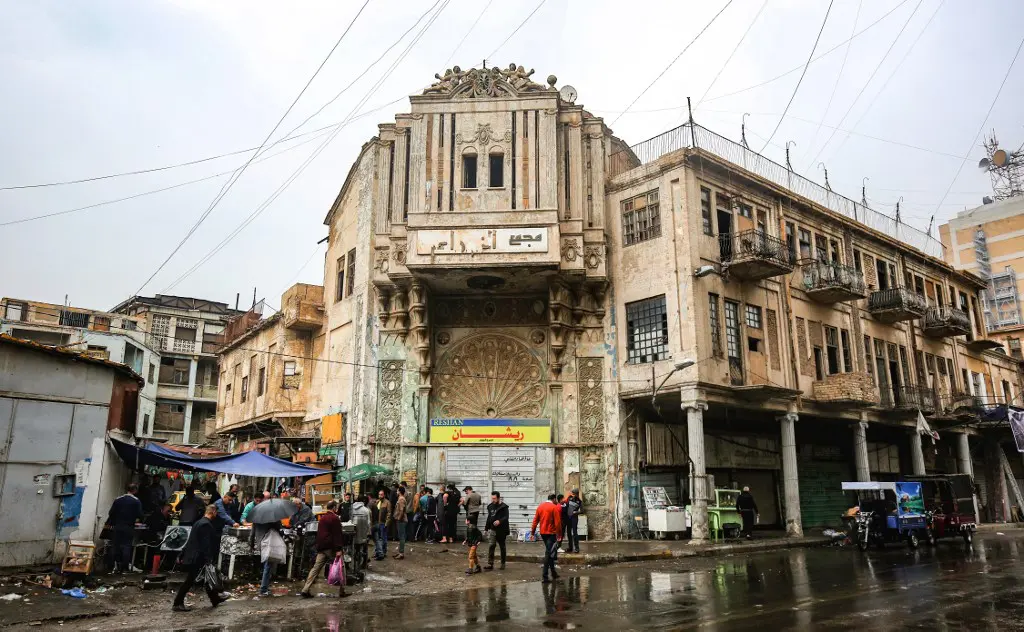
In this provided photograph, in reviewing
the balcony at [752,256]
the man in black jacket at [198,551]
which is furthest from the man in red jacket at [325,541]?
the balcony at [752,256]

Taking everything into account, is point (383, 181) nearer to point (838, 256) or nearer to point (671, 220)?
point (671, 220)

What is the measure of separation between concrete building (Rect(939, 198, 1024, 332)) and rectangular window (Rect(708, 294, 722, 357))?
44.3 metres

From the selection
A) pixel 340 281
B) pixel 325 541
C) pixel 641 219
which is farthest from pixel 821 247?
pixel 325 541

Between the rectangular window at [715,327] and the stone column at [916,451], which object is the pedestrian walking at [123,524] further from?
the stone column at [916,451]

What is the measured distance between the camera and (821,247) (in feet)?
97.7

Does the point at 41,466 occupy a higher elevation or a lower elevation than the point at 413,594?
higher

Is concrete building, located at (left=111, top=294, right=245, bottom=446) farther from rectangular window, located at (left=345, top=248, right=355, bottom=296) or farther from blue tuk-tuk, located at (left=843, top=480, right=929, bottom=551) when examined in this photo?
blue tuk-tuk, located at (left=843, top=480, right=929, bottom=551)

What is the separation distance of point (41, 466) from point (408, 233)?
12.0 meters

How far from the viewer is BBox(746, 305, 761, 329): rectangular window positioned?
25359mm

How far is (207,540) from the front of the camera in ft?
36.3

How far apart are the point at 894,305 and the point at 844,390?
23.0 feet

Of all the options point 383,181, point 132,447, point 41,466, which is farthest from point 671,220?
point 41,466

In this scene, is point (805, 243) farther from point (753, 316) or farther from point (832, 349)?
point (753, 316)

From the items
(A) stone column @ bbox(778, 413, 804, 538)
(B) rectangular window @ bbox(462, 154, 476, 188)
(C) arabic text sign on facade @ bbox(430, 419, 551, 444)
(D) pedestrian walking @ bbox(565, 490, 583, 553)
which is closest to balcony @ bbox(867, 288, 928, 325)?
(A) stone column @ bbox(778, 413, 804, 538)
